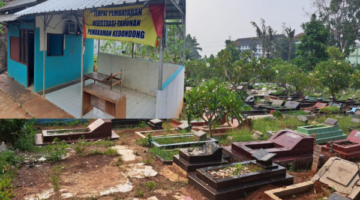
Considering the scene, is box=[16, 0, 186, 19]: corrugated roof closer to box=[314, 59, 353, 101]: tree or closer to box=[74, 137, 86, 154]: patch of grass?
box=[74, 137, 86, 154]: patch of grass

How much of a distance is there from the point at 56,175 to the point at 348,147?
6.23 metres

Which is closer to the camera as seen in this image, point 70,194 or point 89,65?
point 70,194

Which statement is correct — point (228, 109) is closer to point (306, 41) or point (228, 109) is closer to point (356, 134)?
point (306, 41)

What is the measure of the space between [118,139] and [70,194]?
130 inches

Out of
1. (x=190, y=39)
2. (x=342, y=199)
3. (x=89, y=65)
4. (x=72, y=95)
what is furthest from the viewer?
(x=89, y=65)

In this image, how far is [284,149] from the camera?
20.5 feet

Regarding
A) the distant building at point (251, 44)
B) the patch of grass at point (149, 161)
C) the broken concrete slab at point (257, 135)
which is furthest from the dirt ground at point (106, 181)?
the distant building at point (251, 44)

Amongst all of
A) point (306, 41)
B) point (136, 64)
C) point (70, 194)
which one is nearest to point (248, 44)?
point (306, 41)

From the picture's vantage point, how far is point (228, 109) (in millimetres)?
6605

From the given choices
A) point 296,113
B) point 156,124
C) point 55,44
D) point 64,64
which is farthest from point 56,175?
point 296,113

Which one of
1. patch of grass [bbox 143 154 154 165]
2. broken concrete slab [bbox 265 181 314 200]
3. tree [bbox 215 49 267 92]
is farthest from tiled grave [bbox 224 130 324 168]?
patch of grass [bbox 143 154 154 165]

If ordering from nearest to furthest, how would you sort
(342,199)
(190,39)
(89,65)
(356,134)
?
(342,199)
(190,39)
(89,65)
(356,134)

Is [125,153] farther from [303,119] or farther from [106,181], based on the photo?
[303,119]

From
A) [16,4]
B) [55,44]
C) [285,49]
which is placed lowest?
[55,44]
